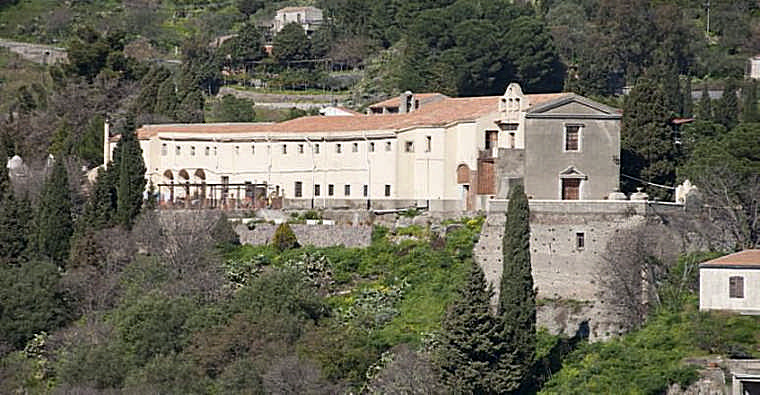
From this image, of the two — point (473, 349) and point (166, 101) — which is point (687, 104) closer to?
point (166, 101)

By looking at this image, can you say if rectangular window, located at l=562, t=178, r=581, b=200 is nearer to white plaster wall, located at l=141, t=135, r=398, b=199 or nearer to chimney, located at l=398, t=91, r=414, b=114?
white plaster wall, located at l=141, t=135, r=398, b=199

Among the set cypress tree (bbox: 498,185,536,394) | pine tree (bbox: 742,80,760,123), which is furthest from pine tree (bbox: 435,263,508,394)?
pine tree (bbox: 742,80,760,123)

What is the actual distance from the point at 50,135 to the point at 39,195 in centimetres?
1252

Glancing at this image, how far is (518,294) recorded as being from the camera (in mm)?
50969

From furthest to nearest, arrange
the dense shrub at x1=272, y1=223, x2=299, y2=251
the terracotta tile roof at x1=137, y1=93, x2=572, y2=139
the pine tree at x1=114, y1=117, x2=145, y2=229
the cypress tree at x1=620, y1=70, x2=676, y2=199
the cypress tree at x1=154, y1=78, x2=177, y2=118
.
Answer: the cypress tree at x1=154, y1=78, x2=177, y2=118, the pine tree at x1=114, y1=117, x2=145, y2=229, the terracotta tile roof at x1=137, y1=93, x2=572, y2=139, the cypress tree at x1=620, y1=70, x2=676, y2=199, the dense shrub at x1=272, y1=223, x2=299, y2=251

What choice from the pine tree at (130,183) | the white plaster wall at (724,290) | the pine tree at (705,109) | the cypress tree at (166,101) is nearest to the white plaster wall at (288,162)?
the pine tree at (130,183)

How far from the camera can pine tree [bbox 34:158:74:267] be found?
63062 mm

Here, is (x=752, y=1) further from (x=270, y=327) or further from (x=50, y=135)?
(x=270, y=327)

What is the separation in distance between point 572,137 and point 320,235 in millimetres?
8518

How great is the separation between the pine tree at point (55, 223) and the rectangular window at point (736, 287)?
74.0ft

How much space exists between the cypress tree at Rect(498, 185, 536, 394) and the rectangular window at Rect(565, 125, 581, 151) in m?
5.33

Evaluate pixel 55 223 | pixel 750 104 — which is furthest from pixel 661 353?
pixel 750 104

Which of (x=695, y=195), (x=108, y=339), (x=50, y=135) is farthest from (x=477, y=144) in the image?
(x=50, y=135)

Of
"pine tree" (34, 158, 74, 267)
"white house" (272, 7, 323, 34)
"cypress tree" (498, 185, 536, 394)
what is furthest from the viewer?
"white house" (272, 7, 323, 34)
